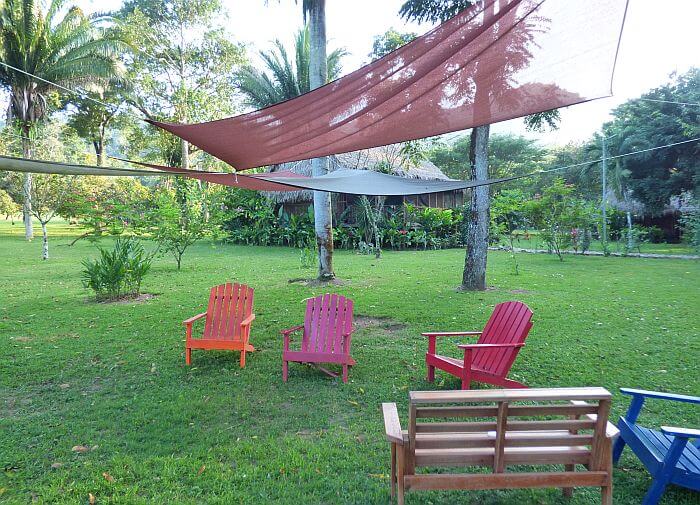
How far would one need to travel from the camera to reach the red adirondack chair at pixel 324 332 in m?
4.27

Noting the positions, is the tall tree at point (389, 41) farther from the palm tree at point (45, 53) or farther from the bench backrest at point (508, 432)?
the palm tree at point (45, 53)

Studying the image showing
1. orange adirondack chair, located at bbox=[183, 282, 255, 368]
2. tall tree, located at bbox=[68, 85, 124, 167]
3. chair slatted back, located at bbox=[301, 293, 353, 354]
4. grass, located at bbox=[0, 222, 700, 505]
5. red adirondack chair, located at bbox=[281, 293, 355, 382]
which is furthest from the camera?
tall tree, located at bbox=[68, 85, 124, 167]

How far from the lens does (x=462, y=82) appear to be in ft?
11.7

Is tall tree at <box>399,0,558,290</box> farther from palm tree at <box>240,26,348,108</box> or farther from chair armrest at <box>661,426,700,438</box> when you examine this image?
palm tree at <box>240,26,348,108</box>

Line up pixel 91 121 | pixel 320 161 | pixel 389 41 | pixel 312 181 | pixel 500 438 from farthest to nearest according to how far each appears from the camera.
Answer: pixel 91 121 < pixel 389 41 < pixel 320 161 < pixel 312 181 < pixel 500 438

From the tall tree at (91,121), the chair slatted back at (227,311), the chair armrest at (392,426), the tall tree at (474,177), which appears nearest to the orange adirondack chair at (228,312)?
the chair slatted back at (227,311)

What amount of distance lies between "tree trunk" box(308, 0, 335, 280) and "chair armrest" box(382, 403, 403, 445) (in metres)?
6.52

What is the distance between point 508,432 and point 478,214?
20.7 ft

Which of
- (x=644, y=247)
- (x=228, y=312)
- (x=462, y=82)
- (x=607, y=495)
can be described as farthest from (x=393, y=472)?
(x=644, y=247)

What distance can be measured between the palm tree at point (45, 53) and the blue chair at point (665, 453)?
22527 mm

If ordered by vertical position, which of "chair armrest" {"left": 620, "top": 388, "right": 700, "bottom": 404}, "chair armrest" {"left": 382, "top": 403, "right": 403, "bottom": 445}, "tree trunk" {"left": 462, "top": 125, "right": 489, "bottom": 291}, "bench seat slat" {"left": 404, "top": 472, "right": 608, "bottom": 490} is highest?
"tree trunk" {"left": 462, "top": 125, "right": 489, "bottom": 291}

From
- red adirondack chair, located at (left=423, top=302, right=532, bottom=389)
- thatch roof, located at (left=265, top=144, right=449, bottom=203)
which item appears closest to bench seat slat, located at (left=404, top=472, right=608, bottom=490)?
red adirondack chair, located at (left=423, top=302, right=532, bottom=389)

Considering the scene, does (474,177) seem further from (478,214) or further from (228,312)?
(228,312)

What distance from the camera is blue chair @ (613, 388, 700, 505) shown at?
2174mm
